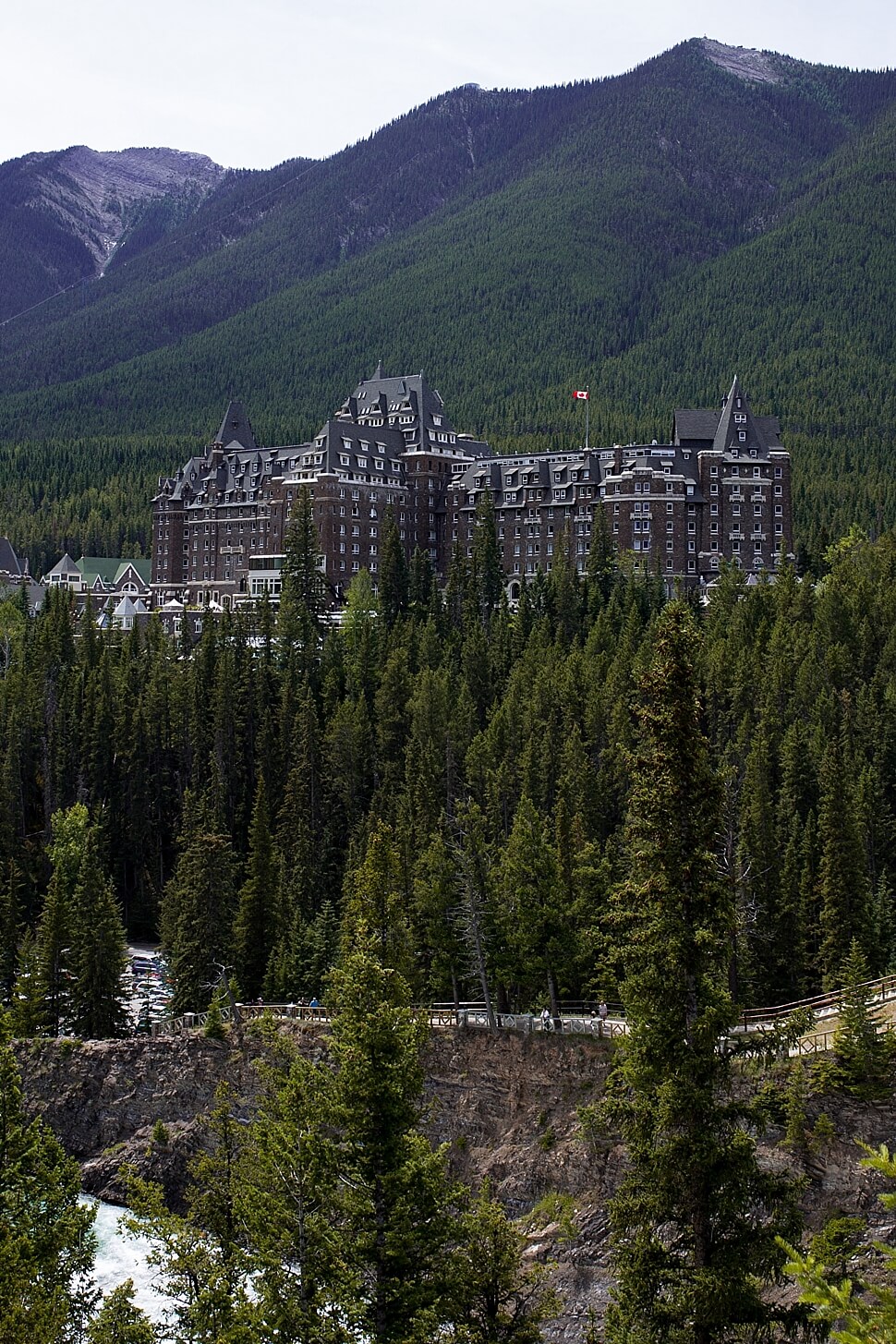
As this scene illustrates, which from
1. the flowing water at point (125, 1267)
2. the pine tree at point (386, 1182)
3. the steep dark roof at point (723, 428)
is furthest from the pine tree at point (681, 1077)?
the steep dark roof at point (723, 428)

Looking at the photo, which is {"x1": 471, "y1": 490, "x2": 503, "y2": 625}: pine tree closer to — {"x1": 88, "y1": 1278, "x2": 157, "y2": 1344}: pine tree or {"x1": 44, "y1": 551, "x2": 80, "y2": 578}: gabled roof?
{"x1": 44, "y1": 551, "x2": 80, "y2": 578}: gabled roof

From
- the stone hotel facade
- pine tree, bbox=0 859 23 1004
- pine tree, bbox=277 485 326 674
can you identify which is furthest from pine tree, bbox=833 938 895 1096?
the stone hotel facade

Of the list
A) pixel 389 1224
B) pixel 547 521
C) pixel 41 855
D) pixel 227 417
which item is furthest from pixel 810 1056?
pixel 227 417

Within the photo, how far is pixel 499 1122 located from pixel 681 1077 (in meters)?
30.8

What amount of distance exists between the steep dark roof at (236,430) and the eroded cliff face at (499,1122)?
113904 mm

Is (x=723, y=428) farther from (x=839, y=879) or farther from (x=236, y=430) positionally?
A: (x=839, y=879)

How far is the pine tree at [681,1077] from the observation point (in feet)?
94.0

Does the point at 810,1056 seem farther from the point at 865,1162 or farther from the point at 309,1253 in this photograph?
the point at 865,1162

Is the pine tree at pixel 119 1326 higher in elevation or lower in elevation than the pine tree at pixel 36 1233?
lower

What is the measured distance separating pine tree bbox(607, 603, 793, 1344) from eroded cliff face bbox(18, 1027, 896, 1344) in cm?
1310

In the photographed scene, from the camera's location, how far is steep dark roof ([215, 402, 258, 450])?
176250mm

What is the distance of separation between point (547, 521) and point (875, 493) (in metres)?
63.7

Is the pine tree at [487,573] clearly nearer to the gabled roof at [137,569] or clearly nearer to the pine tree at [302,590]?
the pine tree at [302,590]

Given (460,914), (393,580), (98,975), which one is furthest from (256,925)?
(393,580)
